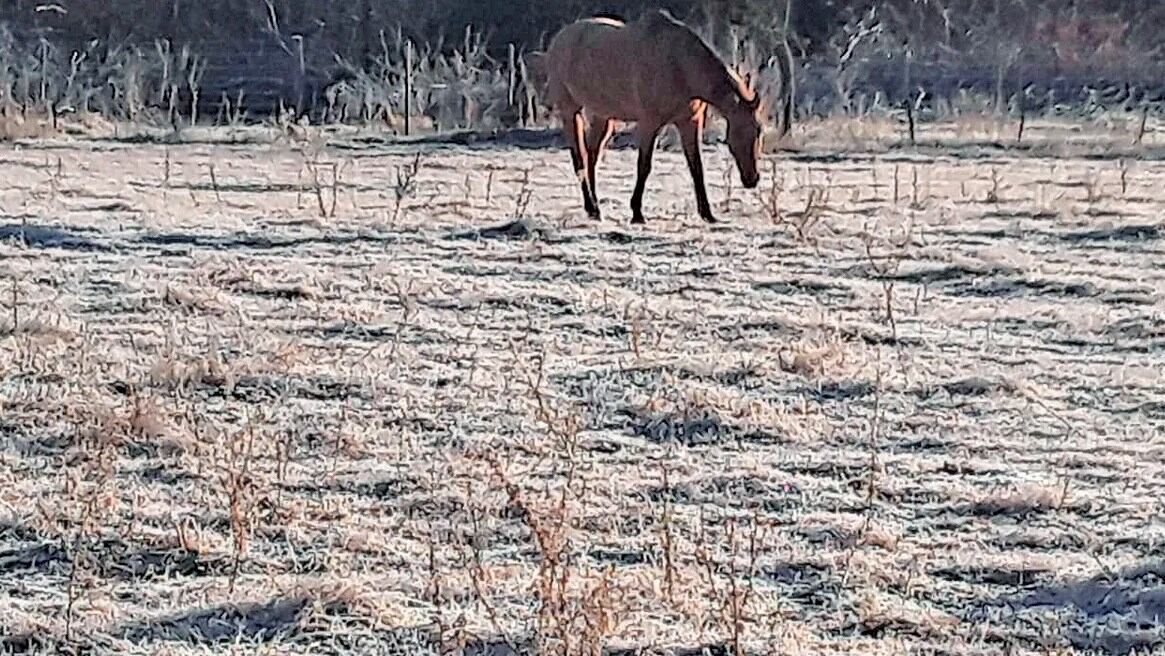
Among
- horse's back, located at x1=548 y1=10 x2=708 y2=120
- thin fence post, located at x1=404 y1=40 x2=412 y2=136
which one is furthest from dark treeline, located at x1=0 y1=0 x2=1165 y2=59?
horse's back, located at x1=548 y1=10 x2=708 y2=120

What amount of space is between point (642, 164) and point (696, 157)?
0.34m

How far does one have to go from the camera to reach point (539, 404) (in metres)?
6.45

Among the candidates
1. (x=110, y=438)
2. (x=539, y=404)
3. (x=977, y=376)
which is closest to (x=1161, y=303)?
(x=977, y=376)

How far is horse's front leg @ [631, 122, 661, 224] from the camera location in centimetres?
1228

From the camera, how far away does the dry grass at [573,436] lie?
A: 4570 millimetres

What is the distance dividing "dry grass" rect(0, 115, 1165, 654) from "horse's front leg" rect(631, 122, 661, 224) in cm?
70

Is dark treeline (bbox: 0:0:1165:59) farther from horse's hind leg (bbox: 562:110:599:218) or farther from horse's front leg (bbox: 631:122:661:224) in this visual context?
horse's front leg (bbox: 631:122:661:224)

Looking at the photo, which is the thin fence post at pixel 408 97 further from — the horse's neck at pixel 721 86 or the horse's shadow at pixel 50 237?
the horse's shadow at pixel 50 237

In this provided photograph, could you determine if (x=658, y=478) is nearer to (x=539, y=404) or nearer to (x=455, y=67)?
(x=539, y=404)

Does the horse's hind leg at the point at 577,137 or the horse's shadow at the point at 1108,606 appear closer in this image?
the horse's shadow at the point at 1108,606

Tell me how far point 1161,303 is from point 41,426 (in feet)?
17.7

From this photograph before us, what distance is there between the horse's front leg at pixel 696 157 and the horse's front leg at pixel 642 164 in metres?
0.20

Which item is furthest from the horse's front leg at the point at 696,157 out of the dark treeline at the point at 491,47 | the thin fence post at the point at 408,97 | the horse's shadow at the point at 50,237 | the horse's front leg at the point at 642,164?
the dark treeline at the point at 491,47

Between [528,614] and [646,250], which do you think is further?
[646,250]
